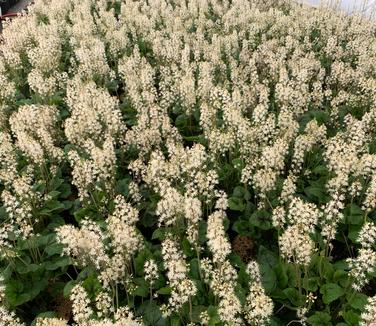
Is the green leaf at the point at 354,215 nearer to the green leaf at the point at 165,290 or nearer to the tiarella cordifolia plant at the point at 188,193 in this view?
the tiarella cordifolia plant at the point at 188,193

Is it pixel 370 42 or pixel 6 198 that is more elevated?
pixel 6 198

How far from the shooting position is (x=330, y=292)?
5930 mm

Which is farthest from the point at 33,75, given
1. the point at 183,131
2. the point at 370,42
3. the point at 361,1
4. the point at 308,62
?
the point at 361,1

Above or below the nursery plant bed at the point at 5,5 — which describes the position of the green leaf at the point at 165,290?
above

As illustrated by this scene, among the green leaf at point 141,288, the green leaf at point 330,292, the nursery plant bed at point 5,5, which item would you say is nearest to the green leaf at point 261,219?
the green leaf at point 330,292

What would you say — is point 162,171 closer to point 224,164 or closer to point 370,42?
point 224,164

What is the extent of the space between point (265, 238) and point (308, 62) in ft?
21.4

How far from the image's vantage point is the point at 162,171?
735 cm

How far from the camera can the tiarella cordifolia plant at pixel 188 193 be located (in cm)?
568

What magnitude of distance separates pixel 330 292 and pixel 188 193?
2.49m

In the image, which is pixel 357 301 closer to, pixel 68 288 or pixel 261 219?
pixel 261 219

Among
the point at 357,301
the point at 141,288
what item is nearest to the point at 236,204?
the point at 141,288

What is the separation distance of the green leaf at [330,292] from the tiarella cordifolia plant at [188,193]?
0.02 m

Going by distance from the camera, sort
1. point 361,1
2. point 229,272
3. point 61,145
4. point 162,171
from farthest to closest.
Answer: point 361,1, point 61,145, point 162,171, point 229,272
